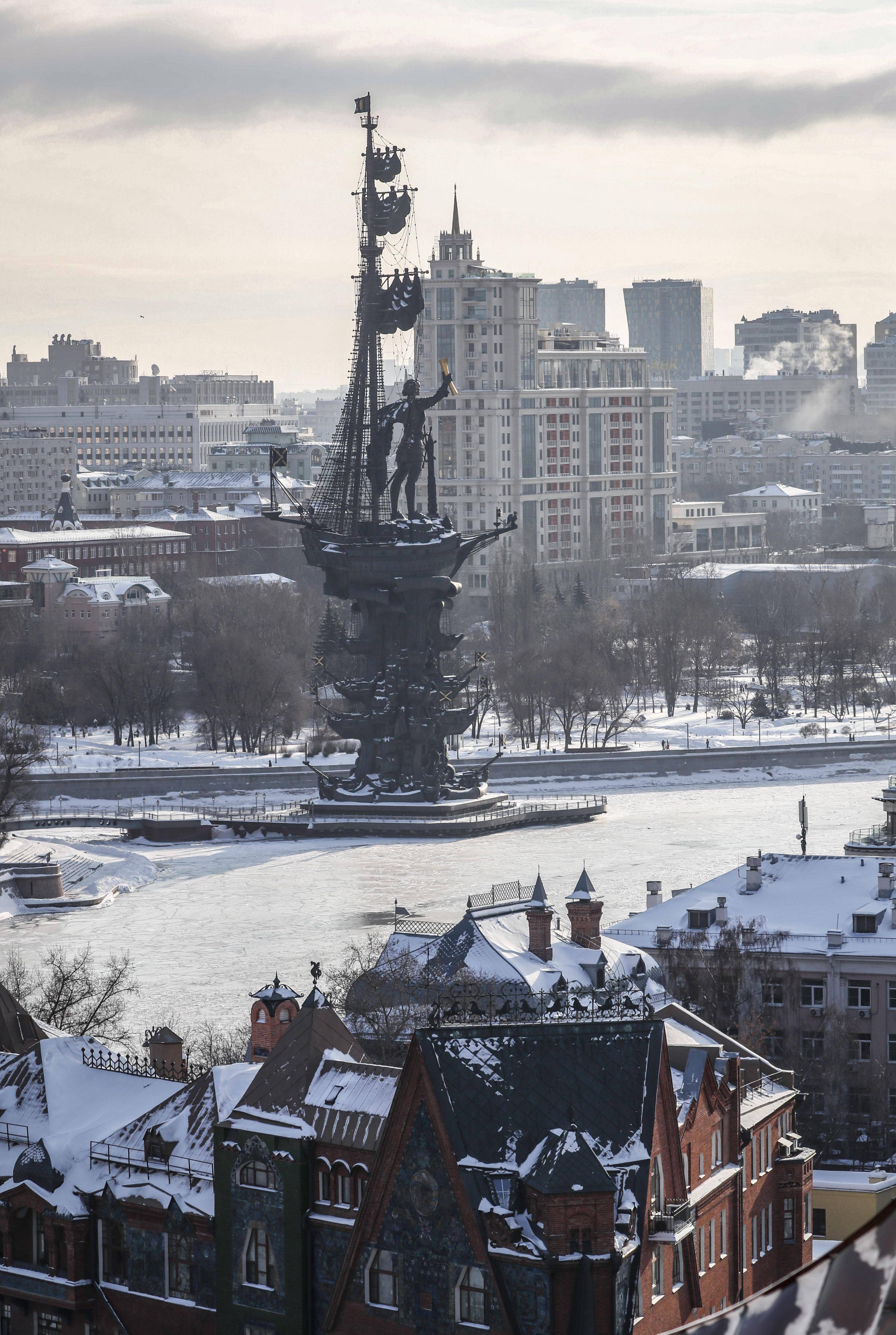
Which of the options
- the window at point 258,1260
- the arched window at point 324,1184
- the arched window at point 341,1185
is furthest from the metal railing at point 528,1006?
the window at point 258,1260

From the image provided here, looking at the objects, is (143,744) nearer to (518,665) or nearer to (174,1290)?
(518,665)

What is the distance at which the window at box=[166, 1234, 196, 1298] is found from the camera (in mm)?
25234

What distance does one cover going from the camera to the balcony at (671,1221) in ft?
75.9

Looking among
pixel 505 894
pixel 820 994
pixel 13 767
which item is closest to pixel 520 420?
pixel 13 767

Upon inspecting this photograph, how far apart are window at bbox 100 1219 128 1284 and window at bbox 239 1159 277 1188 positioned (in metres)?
2.17

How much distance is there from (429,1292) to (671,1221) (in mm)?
2884

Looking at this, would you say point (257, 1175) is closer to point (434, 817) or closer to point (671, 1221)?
point (671, 1221)

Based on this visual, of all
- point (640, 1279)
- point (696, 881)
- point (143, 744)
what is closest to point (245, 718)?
point (143, 744)

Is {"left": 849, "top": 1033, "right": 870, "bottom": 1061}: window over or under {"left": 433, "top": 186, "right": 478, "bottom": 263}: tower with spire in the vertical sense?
under

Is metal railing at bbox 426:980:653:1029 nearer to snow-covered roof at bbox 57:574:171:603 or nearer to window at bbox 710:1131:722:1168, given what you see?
window at bbox 710:1131:722:1168

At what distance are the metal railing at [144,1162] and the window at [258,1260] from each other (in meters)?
1.16

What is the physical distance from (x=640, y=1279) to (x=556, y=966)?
51.6 feet

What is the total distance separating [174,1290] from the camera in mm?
25453

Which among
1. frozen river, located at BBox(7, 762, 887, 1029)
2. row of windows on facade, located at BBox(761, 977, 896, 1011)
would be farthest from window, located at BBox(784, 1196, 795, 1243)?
frozen river, located at BBox(7, 762, 887, 1029)
